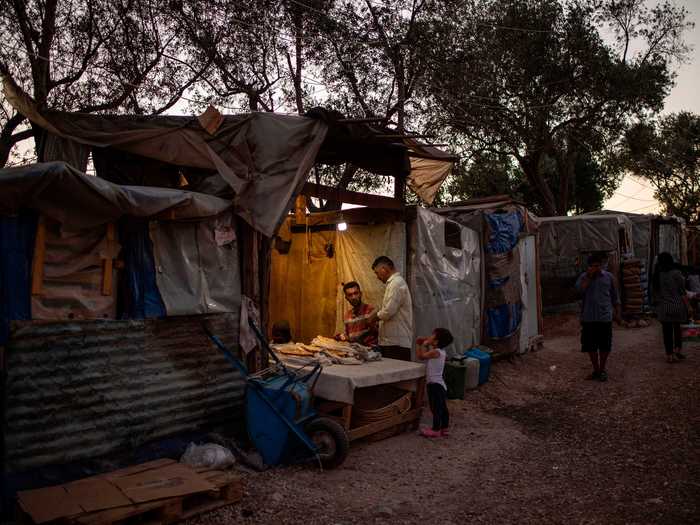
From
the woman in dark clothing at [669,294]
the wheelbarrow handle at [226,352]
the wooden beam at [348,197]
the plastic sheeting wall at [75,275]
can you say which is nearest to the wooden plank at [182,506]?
the wheelbarrow handle at [226,352]

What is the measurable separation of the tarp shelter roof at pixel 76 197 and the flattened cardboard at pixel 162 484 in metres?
2.16

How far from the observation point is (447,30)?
1517cm

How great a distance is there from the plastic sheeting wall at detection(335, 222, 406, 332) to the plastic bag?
392cm

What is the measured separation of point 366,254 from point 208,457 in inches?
176

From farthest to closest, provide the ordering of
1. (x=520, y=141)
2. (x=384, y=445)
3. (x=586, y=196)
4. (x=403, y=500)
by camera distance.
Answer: (x=586, y=196)
(x=520, y=141)
(x=384, y=445)
(x=403, y=500)

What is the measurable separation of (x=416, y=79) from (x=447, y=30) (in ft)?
5.25

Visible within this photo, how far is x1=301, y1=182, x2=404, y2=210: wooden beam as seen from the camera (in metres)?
6.65

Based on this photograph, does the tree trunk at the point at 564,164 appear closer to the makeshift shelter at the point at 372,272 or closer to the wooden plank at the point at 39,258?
the makeshift shelter at the point at 372,272

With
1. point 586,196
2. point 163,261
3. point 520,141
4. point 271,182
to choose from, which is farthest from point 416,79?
point 586,196

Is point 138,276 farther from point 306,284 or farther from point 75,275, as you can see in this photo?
point 306,284

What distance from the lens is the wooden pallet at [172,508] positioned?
3629 millimetres

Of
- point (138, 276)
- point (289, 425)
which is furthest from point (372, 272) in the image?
point (138, 276)

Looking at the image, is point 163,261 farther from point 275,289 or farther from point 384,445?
point 275,289

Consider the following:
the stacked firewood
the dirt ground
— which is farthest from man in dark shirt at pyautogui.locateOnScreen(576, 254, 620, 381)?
the stacked firewood
